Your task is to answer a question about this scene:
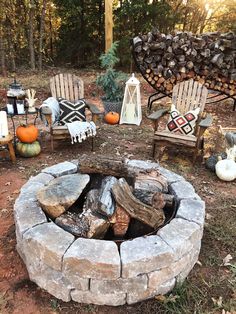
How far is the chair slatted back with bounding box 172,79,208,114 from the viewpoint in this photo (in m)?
4.12

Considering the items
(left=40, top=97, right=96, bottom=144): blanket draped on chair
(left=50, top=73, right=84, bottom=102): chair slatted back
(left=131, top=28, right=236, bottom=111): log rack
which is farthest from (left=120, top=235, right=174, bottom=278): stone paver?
(left=131, top=28, right=236, bottom=111): log rack

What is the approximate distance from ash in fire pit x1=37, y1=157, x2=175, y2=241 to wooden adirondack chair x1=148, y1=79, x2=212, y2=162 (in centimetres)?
146

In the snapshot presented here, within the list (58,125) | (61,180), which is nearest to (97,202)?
(61,180)

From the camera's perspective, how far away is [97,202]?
2238 mm

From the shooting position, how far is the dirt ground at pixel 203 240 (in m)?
2.00

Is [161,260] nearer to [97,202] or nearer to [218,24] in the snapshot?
[97,202]

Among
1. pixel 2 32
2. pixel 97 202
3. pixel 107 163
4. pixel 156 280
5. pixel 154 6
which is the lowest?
pixel 156 280

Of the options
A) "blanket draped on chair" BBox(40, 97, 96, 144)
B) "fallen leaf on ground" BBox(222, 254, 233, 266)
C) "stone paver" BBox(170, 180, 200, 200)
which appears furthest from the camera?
"blanket draped on chair" BBox(40, 97, 96, 144)

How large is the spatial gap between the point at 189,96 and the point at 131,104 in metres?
1.24

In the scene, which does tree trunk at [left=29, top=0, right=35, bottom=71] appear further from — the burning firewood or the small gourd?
the burning firewood

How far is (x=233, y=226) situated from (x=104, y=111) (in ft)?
11.6

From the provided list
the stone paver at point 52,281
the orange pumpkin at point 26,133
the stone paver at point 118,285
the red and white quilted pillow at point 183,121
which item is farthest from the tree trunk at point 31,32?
the stone paver at point 118,285

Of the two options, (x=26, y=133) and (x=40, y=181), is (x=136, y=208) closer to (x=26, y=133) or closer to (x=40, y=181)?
(x=40, y=181)

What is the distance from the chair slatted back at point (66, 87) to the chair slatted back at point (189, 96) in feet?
4.63
